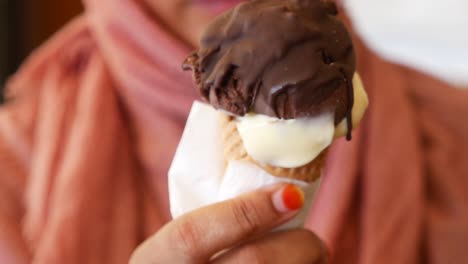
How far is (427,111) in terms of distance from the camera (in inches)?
39.5

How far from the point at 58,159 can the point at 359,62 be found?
60 centimetres

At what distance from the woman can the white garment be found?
347 mm

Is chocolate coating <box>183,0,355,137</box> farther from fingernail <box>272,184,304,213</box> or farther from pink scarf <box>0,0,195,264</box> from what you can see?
pink scarf <box>0,0,195,264</box>

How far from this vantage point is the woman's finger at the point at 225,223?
42cm

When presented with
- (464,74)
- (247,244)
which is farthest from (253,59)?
Result: (464,74)

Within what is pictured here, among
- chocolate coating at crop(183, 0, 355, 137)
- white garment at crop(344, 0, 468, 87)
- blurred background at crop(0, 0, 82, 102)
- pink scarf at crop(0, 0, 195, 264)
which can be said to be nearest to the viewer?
chocolate coating at crop(183, 0, 355, 137)

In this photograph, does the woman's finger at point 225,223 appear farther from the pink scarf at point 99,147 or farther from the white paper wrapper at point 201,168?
the pink scarf at point 99,147

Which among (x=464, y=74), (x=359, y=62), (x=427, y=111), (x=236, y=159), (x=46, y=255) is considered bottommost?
(x=464, y=74)

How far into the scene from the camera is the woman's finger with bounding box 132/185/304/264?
419 millimetres

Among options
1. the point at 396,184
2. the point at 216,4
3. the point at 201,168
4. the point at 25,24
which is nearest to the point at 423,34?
the point at 396,184

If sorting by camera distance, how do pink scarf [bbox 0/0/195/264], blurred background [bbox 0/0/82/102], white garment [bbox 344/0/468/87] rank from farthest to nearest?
blurred background [bbox 0/0/82/102], white garment [bbox 344/0/468/87], pink scarf [bbox 0/0/195/264]

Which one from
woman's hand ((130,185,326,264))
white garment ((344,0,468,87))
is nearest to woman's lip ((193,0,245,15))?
woman's hand ((130,185,326,264))

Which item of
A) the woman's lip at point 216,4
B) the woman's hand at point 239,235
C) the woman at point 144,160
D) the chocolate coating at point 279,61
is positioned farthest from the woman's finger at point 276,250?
the woman's lip at point 216,4

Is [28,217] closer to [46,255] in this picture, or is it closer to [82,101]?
[46,255]
